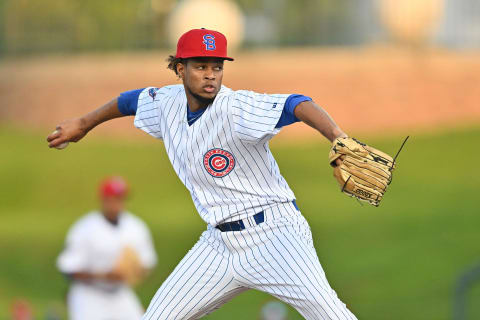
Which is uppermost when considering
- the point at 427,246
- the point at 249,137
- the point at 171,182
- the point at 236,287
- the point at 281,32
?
the point at 249,137

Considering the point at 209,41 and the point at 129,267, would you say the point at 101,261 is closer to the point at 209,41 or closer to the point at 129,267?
the point at 129,267

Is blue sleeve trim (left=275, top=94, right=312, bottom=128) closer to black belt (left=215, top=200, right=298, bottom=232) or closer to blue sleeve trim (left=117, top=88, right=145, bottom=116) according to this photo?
black belt (left=215, top=200, right=298, bottom=232)

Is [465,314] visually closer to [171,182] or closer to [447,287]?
[447,287]

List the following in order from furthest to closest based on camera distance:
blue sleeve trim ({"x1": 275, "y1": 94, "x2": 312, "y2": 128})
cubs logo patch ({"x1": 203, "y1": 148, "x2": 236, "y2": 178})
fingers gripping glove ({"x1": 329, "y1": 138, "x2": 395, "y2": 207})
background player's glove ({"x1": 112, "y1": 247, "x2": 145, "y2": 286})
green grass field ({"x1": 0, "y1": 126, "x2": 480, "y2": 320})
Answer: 1. green grass field ({"x1": 0, "y1": 126, "x2": 480, "y2": 320})
2. background player's glove ({"x1": 112, "y1": 247, "x2": 145, "y2": 286})
3. cubs logo patch ({"x1": 203, "y1": 148, "x2": 236, "y2": 178})
4. blue sleeve trim ({"x1": 275, "y1": 94, "x2": 312, "y2": 128})
5. fingers gripping glove ({"x1": 329, "y1": 138, "x2": 395, "y2": 207})

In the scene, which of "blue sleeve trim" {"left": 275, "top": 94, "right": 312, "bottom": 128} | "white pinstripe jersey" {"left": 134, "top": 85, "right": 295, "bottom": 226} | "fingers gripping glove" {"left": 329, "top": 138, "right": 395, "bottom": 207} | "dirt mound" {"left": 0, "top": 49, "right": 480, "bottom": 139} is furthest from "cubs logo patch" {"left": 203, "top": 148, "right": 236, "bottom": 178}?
"dirt mound" {"left": 0, "top": 49, "right": 480, "bottom": 139}

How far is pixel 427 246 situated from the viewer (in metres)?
17.3

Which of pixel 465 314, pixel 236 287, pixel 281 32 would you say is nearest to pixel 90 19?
pixel 281 32

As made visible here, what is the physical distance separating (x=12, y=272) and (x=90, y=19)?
12735 mm

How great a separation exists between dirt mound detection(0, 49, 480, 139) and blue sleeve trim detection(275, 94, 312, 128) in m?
19.9

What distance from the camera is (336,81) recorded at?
82.0 ft

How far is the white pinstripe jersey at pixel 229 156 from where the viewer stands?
446 cm

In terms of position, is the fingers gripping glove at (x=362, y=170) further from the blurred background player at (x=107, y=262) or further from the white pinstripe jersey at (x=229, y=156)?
the blurred background player at (x=107, y=262)

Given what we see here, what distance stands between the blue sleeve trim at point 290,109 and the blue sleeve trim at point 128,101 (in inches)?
45.0

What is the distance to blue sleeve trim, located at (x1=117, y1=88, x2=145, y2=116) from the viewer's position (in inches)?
205
